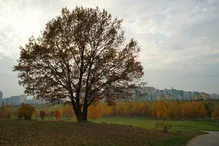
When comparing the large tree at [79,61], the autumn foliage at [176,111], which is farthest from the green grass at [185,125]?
the large tree at [79,61]

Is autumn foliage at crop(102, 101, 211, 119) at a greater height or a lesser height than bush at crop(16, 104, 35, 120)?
lesser

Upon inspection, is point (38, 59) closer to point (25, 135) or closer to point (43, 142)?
point (25, 135)

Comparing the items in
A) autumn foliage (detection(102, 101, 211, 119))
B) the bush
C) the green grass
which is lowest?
the green grass

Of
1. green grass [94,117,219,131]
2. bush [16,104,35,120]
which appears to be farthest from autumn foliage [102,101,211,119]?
bush [16,104,35,120]

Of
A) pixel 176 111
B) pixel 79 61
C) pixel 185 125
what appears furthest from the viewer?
pixel 176 111

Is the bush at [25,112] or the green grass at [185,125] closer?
the bush at [25,112]

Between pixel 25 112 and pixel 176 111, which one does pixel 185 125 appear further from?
pixel 25 112

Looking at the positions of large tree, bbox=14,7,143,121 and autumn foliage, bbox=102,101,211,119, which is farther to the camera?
autumn foliage, bbox=102,101,211,119

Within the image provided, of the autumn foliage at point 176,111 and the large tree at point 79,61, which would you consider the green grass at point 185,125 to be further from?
the large tree at point 79,61

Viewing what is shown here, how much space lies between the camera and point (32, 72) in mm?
21203

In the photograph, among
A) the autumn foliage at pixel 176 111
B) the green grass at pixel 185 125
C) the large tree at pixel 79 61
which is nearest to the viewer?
the large tree at pixel 79 61

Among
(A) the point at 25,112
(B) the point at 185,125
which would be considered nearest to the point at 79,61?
(A) the point at 25,112

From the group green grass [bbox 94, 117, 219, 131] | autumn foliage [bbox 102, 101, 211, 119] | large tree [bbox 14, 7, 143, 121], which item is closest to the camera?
large tree [bbox 14, 7, 143, 121]

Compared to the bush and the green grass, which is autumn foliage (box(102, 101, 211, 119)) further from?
the bush
